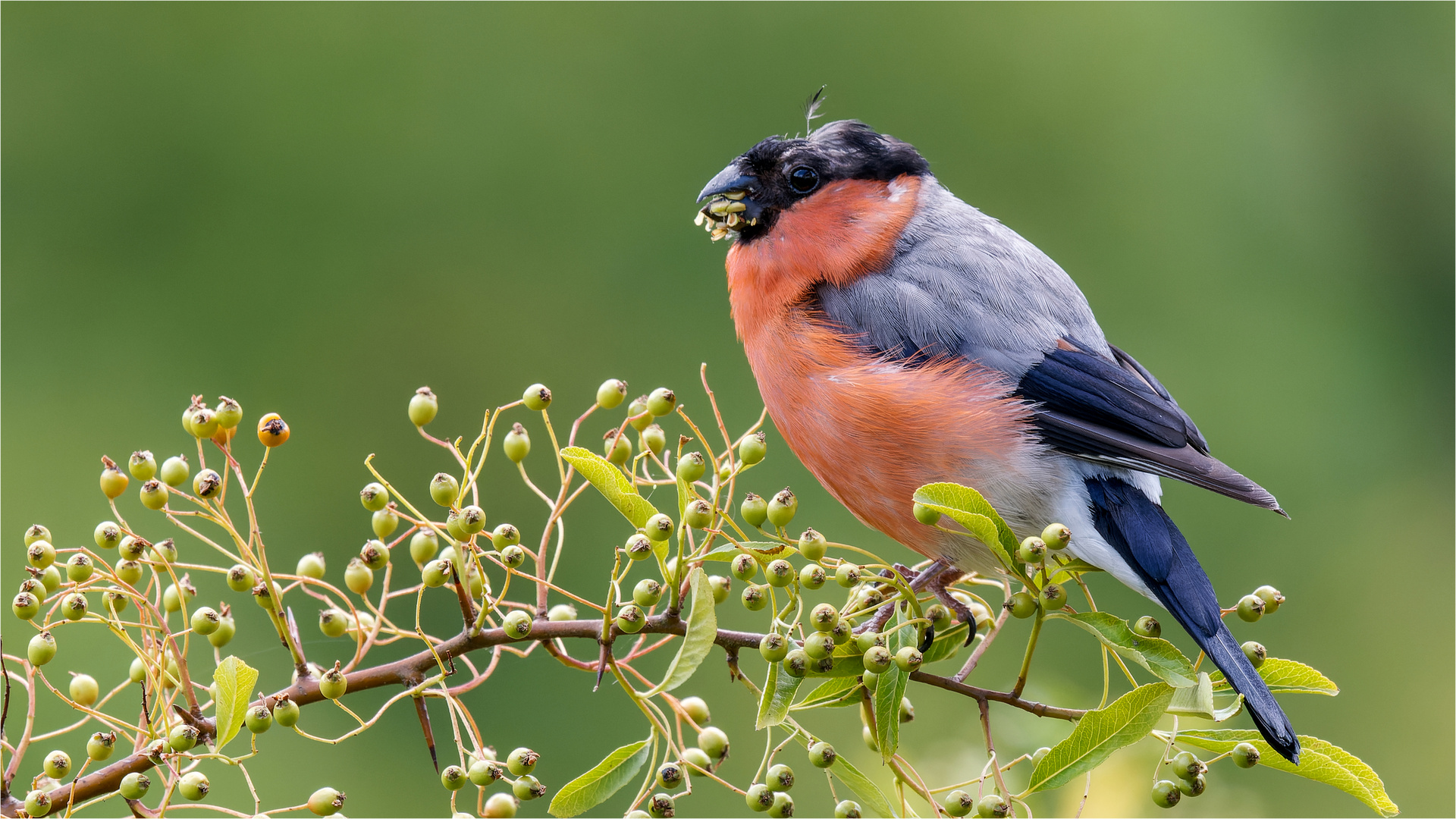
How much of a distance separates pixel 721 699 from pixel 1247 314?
12.3ft

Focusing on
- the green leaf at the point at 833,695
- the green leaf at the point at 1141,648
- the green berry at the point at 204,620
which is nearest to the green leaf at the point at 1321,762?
the green leaf at the point at 1141,648

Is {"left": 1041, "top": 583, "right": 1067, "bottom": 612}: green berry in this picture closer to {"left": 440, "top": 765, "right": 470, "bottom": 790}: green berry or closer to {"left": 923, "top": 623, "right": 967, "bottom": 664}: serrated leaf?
{"left": 923, "top": 623, "right": 967, "bottom": 664}: serrated leaf

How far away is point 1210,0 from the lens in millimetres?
7742

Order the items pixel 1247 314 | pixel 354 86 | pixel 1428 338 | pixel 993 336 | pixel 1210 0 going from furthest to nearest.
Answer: pixel 1428 338, pixel 1210 0, pixel 1247 314, pixel 354 86, pixel 993 336

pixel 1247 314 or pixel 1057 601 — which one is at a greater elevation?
pixel 1057 601

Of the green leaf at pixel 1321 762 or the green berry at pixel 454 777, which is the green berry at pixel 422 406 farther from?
the green leaf at pixel 1321 762

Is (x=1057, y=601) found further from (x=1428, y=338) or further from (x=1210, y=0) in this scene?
(x=1428, y=338)

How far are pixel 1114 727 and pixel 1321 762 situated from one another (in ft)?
0.81

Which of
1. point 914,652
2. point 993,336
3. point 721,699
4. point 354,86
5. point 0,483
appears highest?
point 354,86

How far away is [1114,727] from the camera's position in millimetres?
1185

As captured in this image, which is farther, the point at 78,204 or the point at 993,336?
the point at 78,204

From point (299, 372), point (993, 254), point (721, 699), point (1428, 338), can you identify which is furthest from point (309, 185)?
point (1428, 338)

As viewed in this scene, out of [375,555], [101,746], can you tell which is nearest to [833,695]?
[375,555]

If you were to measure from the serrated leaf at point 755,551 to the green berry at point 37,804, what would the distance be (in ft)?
2.00
